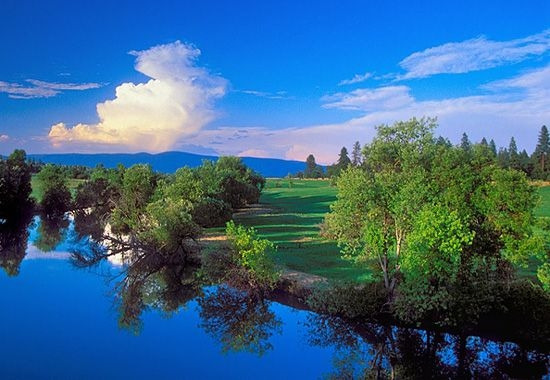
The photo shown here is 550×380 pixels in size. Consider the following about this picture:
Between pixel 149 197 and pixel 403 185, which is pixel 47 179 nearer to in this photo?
pixel 149 197

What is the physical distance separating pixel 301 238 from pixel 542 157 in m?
95.5

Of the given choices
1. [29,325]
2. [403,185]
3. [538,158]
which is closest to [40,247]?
[29,325]

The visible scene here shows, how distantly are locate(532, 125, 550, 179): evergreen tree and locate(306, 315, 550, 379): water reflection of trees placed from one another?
101 meters

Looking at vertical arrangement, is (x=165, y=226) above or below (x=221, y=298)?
above

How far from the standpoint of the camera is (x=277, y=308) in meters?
26.2

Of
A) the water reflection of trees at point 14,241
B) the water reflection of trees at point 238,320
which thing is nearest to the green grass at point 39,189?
the water reflection of trees at point 14,241

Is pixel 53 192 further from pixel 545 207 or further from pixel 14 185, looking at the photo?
pixel 545 207

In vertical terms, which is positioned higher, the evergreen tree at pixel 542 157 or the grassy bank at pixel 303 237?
the evergreen tree at pixel 542 157

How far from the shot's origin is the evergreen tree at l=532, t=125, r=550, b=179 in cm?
10845

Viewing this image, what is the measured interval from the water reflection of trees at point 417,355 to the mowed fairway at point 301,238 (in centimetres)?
603

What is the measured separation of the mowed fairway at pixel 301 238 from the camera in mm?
30984

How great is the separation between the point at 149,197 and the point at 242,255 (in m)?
24.8

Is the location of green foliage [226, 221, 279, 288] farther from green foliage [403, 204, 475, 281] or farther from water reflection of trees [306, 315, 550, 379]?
green foliage [403, 204, 475, 281]

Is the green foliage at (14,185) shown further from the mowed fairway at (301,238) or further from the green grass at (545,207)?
the green grass at (545,207)
